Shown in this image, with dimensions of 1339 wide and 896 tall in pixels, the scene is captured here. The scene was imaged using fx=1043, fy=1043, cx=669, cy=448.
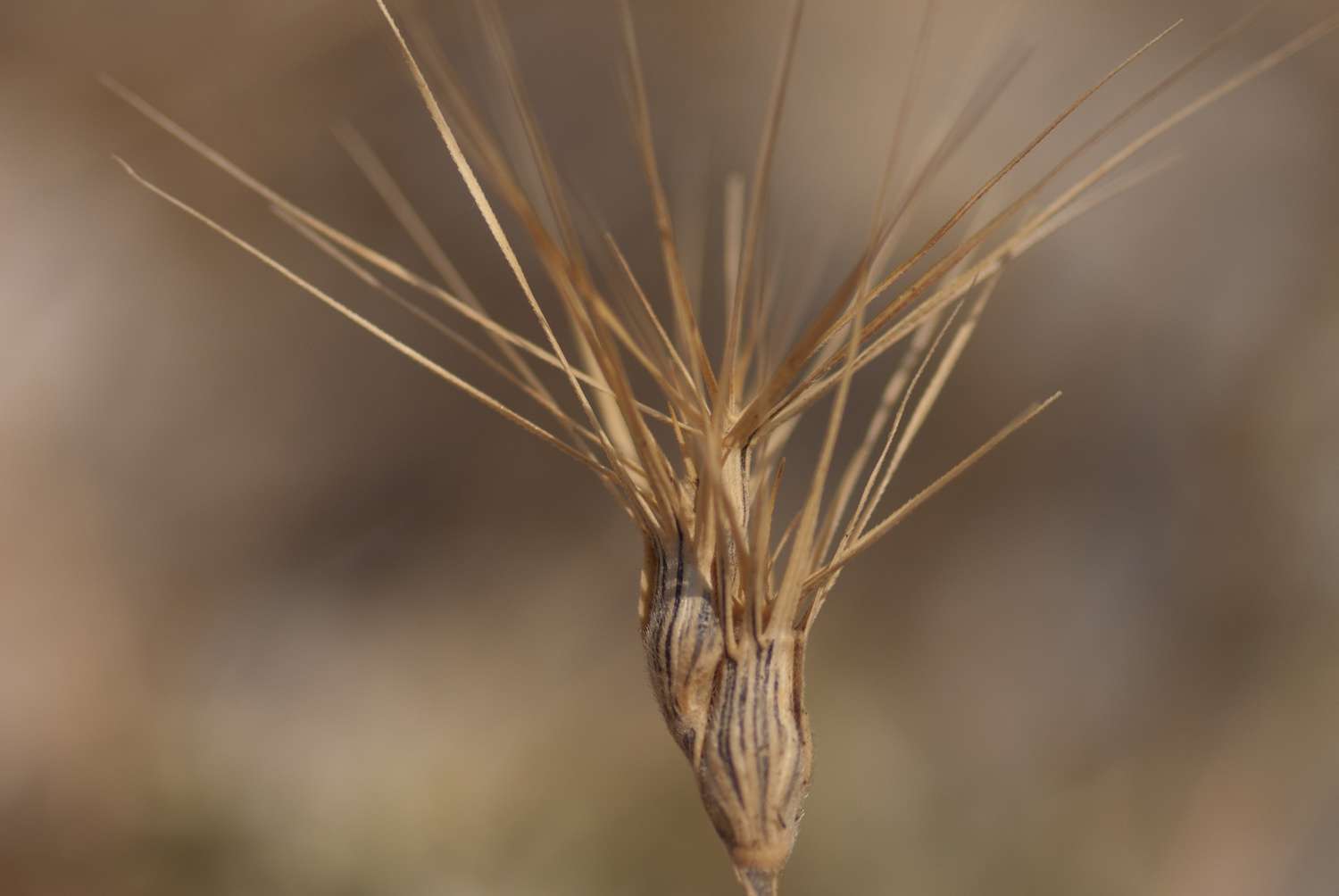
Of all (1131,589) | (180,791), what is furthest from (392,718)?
(1131,589)

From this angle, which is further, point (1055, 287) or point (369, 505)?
point (369, 505)

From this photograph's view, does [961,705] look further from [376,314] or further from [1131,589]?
[376,314]

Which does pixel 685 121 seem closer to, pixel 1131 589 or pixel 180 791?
pixel 1131 589

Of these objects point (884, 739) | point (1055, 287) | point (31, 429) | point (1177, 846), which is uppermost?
point (31, 429)

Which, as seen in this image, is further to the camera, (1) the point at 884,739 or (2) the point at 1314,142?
(1) the point at 884,739

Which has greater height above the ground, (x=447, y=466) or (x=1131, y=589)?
(x=447, y=466)

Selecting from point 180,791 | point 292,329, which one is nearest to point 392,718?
point 180,791
